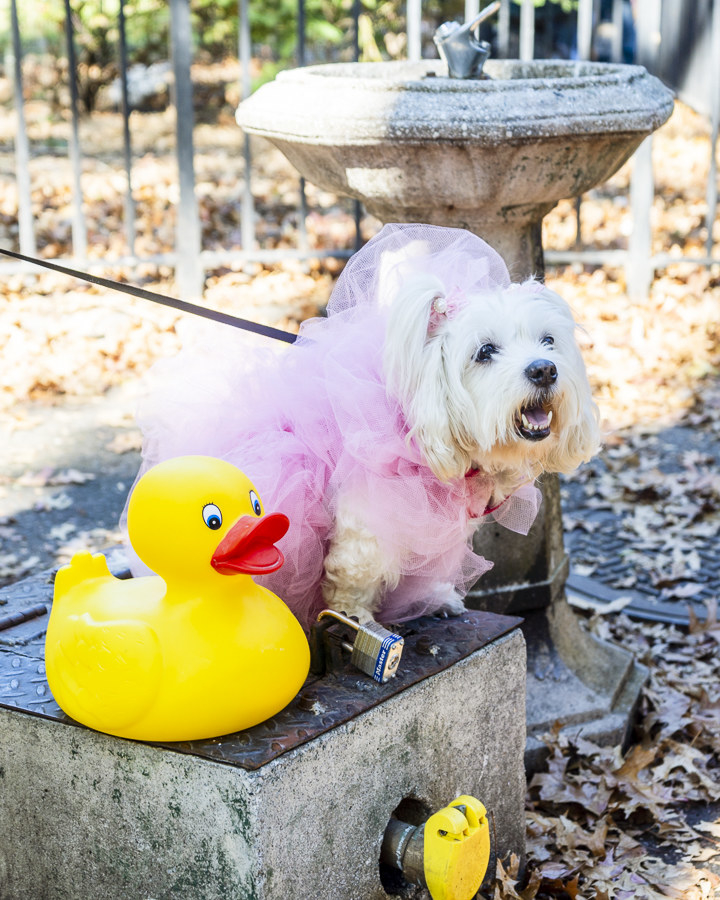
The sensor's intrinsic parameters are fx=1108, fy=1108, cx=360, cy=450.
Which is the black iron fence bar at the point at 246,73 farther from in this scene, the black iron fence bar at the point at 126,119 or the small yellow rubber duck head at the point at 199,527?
the small yellow rubber duck head at the point at 199,527

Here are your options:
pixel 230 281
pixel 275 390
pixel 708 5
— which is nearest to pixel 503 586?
pixel 275 390

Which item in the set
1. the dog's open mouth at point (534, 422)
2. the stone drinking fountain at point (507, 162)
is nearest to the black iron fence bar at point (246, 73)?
the stone drinking fountain at point (507, 162)

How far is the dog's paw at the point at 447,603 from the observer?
262 centimetres

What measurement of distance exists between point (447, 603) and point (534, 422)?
69 cm

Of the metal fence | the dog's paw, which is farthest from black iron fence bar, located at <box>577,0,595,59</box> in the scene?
the dog's paw

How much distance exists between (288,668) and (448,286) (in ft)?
2.64

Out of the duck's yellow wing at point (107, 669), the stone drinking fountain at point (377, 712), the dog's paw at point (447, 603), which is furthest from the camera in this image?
the dog's paw at point (447, 603)

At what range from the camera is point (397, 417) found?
2.20 meters

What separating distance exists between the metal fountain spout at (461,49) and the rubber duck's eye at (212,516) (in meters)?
1.67

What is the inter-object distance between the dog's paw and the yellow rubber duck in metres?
0.64

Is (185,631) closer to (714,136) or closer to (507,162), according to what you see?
(507,162)

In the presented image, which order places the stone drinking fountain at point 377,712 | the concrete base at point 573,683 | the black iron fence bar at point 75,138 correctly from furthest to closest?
the black iron fence bar at point 75,138 → the concrete base at point 573,683 → the stone drinking fountain at point 377,712

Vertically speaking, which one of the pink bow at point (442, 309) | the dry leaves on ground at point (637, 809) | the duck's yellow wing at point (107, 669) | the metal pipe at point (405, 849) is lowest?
the dry leaves on ground at point (637, 809)

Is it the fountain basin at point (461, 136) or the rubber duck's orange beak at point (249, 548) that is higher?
the fountain basin at point (461, 136)
